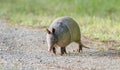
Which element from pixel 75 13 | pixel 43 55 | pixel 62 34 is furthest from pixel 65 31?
pixel 75 13

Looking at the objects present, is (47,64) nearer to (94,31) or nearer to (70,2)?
(94,31)

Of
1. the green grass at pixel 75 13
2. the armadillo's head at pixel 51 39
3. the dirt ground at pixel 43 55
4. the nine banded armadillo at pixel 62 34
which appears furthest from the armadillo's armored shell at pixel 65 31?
the green grass at pixel 75 13

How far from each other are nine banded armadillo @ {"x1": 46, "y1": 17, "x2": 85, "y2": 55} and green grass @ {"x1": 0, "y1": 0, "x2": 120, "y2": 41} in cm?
188

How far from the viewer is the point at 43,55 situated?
10820 mm

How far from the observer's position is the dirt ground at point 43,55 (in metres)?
9.58

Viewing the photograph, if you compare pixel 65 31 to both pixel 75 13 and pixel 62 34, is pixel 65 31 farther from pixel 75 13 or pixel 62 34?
pixel 75 13

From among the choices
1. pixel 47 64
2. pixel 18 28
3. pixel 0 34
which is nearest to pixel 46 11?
pixel 18 28

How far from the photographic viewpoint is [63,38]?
35.9ft

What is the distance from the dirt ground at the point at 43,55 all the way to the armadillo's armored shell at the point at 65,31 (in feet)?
0.95

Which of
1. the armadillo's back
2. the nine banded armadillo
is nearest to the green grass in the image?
the armadillo's back

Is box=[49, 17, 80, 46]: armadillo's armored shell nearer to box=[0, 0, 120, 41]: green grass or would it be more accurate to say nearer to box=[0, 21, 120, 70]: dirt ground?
box=[0, 21, 120, 70]: dirt ground

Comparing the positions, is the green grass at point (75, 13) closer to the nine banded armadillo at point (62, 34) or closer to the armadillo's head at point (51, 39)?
the nine banded armadillo at point (62, 34)

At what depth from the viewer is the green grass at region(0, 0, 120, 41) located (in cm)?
1430

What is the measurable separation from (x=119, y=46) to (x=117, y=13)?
5.71 meters
